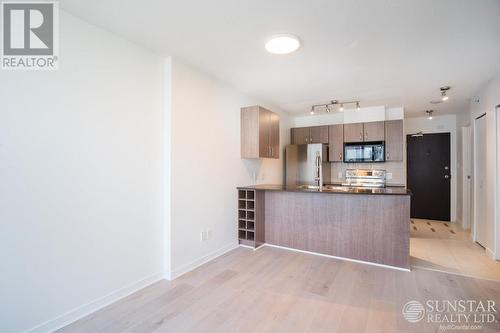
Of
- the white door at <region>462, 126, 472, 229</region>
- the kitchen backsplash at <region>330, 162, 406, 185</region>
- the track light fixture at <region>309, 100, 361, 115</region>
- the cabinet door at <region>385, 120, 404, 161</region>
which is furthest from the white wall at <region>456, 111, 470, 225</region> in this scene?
the track light fixture at <region>309, 100, 361, 115</region>

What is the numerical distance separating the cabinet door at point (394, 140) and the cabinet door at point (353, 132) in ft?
1.52

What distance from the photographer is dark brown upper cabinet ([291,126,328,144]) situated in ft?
17.6

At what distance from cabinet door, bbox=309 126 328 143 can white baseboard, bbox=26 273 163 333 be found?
4.11 m

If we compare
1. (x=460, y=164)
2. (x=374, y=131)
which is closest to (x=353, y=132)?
(x=374, y=131)

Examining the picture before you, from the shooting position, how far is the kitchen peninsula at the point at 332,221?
3031 mm

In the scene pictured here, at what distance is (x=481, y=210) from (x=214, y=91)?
444 centimetres

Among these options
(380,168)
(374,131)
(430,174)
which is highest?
(374,131)

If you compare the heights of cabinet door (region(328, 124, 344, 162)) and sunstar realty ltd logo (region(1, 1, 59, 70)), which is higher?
sunstar realty ltd logo (region(1, 1, 59, 70))

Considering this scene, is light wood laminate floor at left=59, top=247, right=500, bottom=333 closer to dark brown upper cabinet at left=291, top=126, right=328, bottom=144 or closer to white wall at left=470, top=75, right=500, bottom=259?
white wall at left=470, top=75, right=500, bottom=259

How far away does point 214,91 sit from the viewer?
11.2 ft

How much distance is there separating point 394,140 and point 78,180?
5.05m

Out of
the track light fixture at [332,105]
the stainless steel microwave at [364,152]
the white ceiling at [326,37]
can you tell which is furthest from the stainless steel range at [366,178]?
the white ceiling at [326,37]

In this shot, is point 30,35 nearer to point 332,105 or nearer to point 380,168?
point 332,105

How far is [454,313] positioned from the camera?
81.5 inches
